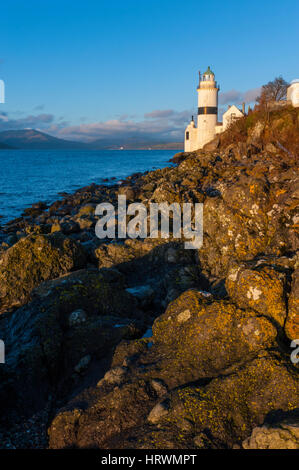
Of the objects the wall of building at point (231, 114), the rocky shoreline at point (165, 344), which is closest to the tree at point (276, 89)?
the wall of building at point (231, 114)

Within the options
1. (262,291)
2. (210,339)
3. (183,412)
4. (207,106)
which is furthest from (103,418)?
(207,106)

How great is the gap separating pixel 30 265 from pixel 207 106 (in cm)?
4821

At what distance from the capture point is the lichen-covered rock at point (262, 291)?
15.0ft

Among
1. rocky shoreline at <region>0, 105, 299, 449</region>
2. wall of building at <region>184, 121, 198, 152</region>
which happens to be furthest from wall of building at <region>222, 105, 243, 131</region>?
rocky shoreline at <region>0, 105, 299, 449</region>

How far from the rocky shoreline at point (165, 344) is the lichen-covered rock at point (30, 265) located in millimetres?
26

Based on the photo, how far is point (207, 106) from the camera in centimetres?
5000

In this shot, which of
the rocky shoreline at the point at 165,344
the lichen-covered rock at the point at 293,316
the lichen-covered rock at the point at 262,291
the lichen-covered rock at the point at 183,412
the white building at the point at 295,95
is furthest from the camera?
the white building at the point at 295,95

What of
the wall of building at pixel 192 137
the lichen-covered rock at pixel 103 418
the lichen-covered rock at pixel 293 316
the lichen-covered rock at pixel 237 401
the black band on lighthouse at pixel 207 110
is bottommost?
the lichen-covered rock at pixel 103 418

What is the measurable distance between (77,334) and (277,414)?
3.49m

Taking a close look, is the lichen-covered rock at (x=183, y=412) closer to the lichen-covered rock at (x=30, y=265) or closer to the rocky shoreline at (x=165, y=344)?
the rocky shoreline at (x=165, y=344)

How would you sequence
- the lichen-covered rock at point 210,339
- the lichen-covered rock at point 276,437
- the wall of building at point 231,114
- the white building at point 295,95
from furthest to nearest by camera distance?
the wall of building at point 231,114
the white building at point 295,95
the lichen-covered rock at point 210,339
the lichen-covered rock at point 276,437

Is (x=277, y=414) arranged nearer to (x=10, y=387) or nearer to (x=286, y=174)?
(x=10, y=387)

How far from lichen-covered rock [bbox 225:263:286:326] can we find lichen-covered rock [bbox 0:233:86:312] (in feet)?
16.1
